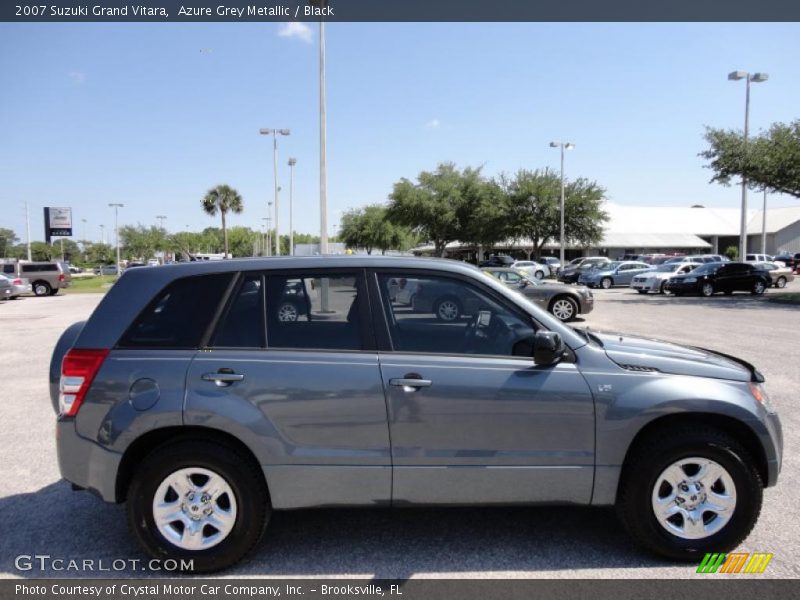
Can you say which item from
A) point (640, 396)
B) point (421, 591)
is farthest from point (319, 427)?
point (640, 396)

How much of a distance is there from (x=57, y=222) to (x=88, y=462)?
7158 centimetres

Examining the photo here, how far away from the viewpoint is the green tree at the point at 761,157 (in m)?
22.7

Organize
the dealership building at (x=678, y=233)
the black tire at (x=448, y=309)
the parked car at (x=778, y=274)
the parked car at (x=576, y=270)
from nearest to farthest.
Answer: the black tire at (x=448, y=309)
the parked car at (x=778, y=274)
the parked car at (x=576, y=270)
the dealership building at (x=678, y=233)

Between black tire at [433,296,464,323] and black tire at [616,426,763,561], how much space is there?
4.24 feet

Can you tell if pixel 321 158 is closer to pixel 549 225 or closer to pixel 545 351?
pixel 545 351

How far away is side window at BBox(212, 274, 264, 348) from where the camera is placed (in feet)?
11.0

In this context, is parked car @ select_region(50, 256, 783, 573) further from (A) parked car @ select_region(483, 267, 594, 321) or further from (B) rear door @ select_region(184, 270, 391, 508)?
(A) parked car @ select_region(483, 267, 594, 321)

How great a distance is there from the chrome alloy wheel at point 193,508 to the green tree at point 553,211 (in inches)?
1892

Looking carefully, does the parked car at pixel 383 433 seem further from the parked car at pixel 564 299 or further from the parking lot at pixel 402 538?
the parked car at pixel 564 299

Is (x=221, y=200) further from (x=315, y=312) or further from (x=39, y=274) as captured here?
(x=315, y=312)

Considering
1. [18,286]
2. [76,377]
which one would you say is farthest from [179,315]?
[18,286]

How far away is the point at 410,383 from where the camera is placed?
3186mm

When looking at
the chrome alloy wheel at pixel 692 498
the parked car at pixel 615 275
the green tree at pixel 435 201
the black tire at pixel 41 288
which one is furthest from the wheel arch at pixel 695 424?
the green tree at pixel 435 201

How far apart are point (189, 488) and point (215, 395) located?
1.80ft
